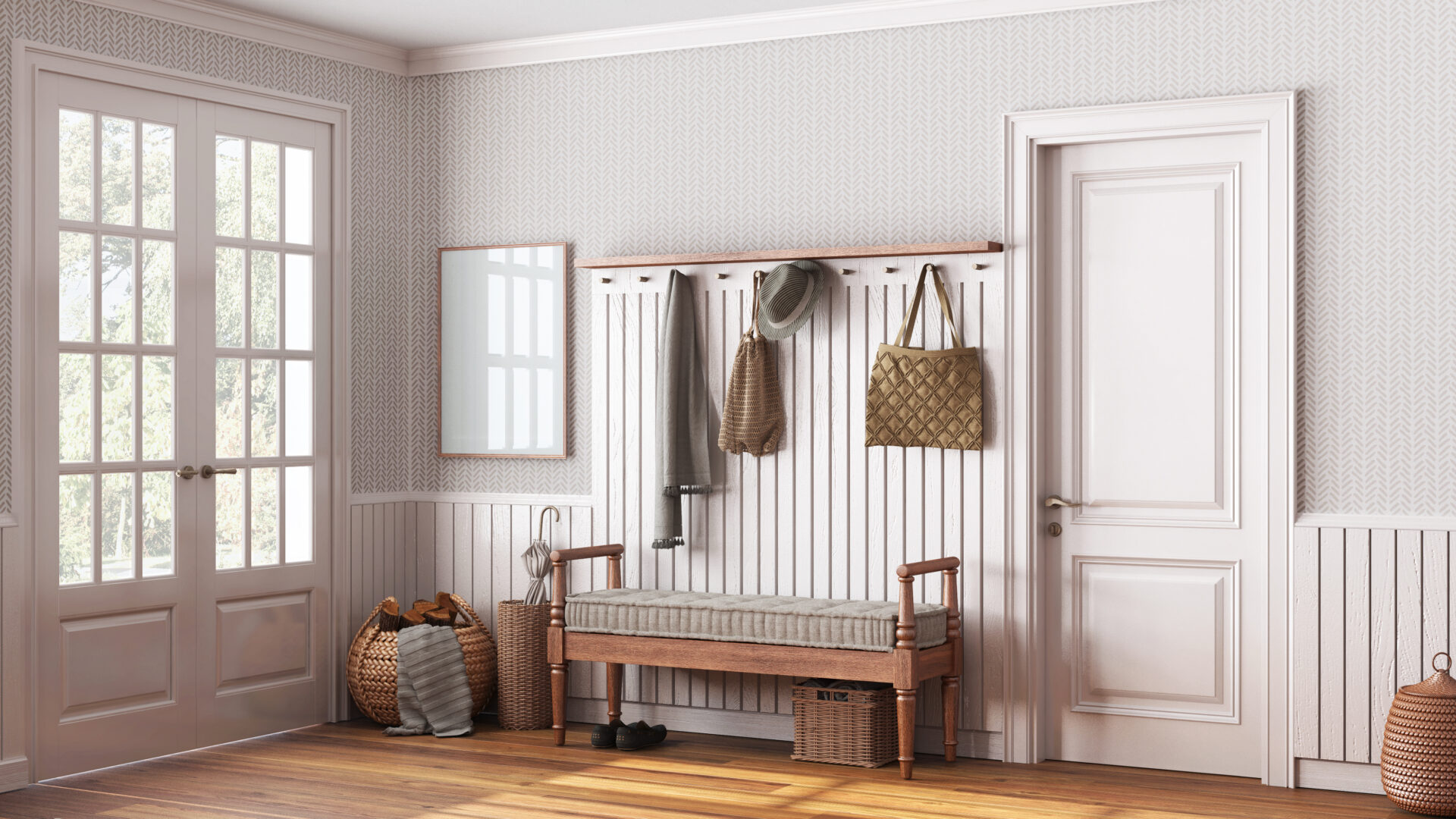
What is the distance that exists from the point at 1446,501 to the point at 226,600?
4.11 m

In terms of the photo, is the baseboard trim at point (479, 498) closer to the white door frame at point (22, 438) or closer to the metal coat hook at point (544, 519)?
the metal coat hook at point (544, 519)

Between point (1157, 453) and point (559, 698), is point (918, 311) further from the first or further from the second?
point (559, 698)

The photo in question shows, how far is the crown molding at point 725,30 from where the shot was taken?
4.92 m

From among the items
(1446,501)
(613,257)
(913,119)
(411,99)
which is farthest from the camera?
(411,99)

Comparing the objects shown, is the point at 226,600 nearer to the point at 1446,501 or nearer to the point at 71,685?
the point at 71,685

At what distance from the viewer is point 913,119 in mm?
5031

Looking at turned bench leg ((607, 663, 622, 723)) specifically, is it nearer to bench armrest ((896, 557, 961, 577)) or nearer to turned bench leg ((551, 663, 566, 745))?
turned bench leg ((551, 663, 566, 745))

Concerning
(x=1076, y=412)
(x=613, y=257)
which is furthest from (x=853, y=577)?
(x=613, y=257)

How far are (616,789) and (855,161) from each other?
7.66 ft

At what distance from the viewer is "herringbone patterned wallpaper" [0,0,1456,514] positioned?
4375mm

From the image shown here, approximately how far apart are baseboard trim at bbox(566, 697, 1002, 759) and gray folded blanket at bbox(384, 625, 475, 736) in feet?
1.58

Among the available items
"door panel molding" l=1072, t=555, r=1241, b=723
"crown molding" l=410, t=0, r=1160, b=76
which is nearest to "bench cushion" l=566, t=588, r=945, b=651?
"door panel molding" l=1072, t=555, r=1241, b=723

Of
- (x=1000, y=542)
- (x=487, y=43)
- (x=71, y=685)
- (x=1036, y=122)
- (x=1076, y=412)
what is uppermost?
(x=487, y=43)

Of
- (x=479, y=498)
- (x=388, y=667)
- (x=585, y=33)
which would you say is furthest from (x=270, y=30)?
(x=388, y=667)
